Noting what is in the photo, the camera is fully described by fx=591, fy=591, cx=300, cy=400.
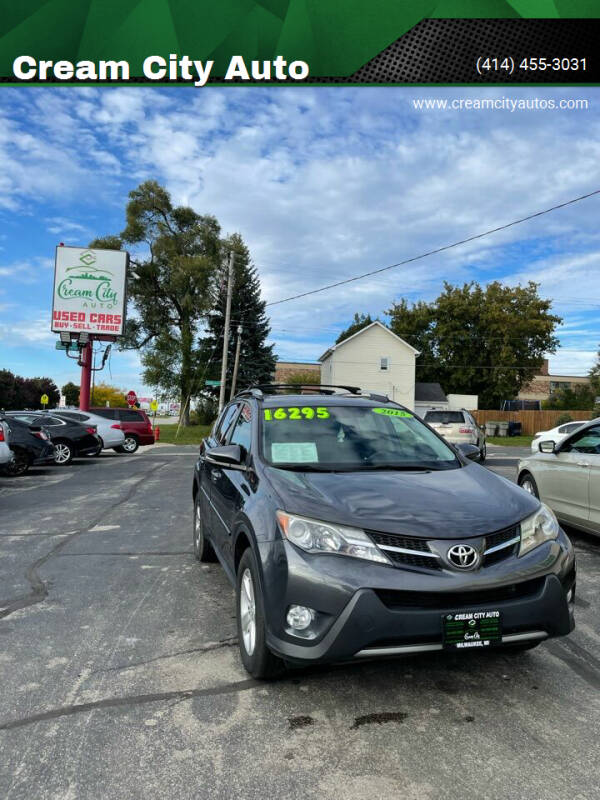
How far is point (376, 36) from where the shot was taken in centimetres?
820

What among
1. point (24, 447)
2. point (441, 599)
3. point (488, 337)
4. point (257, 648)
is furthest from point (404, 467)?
point (488, 337)

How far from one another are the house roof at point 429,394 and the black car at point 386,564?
51381 millimetres

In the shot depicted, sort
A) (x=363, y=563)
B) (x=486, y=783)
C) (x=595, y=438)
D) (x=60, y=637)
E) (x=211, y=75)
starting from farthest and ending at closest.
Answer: (x=211, y=75)
(x=595, y=438)
(x=60, y=637)
(x=363, y=563)
(x=486, y=783)

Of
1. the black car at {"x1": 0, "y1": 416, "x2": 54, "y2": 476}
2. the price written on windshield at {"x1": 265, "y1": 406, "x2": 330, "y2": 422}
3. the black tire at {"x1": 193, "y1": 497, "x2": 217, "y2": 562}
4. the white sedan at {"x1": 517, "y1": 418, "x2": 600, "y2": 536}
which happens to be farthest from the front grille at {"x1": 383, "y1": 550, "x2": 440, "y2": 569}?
the black car at {"x1": 0, "y1": 416, "x2": 54, "y2": 476}

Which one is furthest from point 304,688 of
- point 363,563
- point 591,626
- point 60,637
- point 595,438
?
point 595,438

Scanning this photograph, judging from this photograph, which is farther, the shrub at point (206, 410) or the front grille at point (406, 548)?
the shrub at point (206, 410)

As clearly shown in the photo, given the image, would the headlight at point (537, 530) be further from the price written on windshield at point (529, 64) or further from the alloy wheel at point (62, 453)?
the alloy wheel at point (62, 453)

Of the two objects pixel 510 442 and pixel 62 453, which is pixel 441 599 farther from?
pixel 510 442

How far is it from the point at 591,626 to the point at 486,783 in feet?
7.35

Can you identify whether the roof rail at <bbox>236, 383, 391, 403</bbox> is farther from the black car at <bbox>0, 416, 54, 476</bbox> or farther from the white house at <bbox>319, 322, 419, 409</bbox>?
the white house at <bbox>319, 322, 419, 409</bbox>

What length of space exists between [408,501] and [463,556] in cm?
43

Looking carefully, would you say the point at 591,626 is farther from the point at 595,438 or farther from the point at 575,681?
the point at 595,438

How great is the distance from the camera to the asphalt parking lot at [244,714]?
2.36 metres

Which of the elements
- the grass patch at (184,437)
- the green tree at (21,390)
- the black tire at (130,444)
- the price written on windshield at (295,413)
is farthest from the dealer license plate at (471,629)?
the green tree at (21,390)
